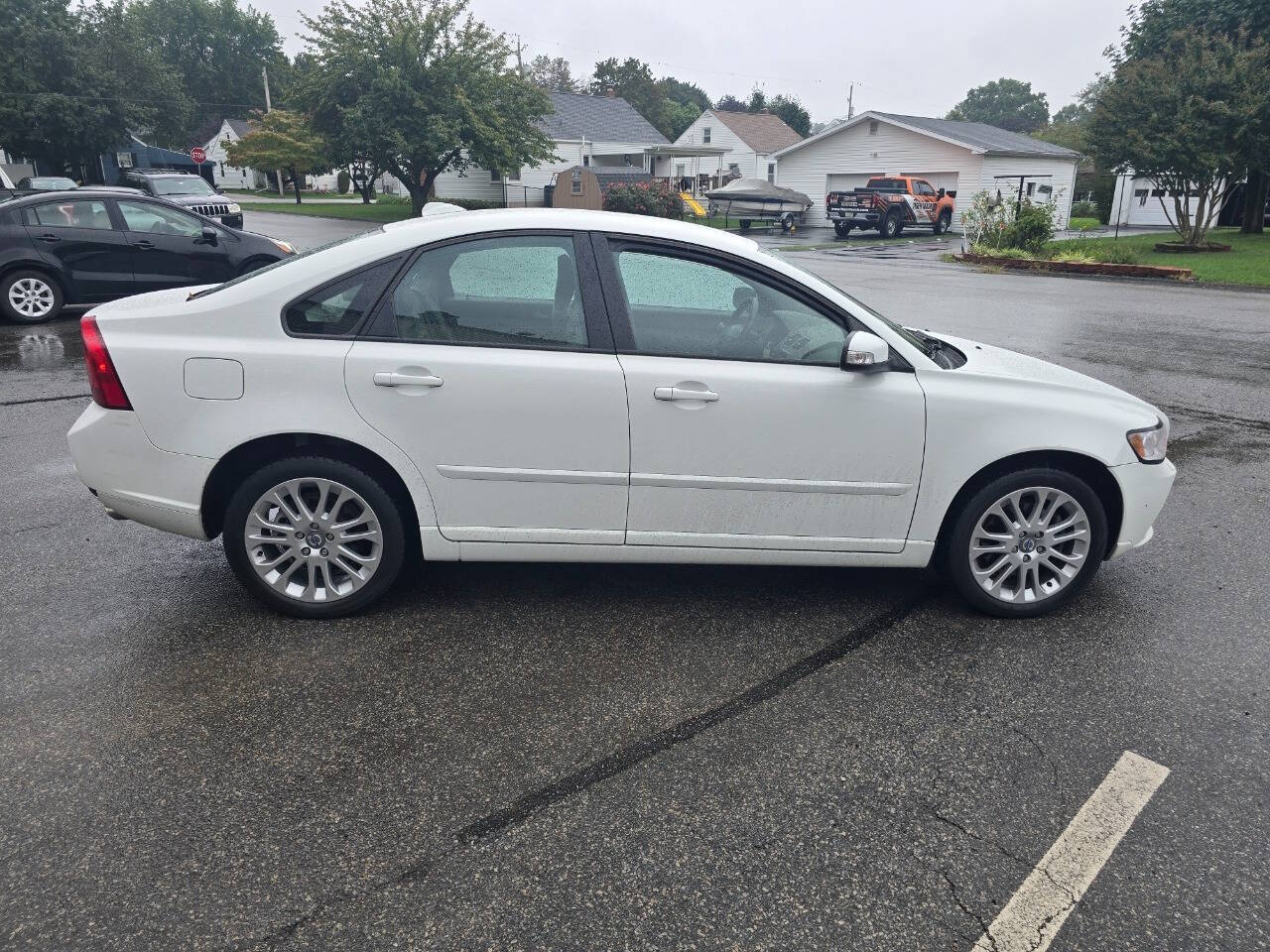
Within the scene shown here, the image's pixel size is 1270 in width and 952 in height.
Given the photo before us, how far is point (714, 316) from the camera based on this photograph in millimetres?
3818

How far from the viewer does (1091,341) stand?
11555mm

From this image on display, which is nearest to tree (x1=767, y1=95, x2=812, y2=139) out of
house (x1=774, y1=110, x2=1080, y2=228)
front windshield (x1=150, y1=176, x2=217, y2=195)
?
house (x1=774, y1=110, x2=1080, y2=228)

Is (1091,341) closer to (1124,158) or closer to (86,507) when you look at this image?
(86,507)

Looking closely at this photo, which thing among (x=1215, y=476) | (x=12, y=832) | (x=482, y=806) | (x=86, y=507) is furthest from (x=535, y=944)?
(x=1215, y=476)

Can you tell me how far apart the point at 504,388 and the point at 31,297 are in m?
9.95

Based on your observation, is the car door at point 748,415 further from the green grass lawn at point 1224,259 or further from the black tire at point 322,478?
the green grass lawn at point 1224,259

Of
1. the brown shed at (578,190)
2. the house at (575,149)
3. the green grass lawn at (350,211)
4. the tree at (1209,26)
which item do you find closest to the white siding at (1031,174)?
the tree at (1209,26)

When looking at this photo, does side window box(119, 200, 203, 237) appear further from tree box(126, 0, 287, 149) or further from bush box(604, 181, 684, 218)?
tree box(126, 0, 287, 149)

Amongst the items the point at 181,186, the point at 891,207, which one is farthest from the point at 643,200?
the point at 181,186

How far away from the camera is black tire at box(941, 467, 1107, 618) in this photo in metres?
3.87

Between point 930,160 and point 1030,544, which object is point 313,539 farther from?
point 930,160

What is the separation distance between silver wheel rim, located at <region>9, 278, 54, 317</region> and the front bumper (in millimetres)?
11570

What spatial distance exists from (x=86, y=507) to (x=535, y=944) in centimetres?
412

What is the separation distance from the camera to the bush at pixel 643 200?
3475cm
